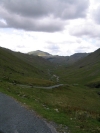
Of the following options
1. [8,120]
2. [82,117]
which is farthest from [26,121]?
[82,117]

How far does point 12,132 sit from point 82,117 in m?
10.4

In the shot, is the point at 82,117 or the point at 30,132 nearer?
the point at 30,132

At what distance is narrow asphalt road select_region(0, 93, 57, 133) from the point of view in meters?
21.1

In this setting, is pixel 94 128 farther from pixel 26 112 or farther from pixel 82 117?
pixel 26 112

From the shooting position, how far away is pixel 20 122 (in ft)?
76.9

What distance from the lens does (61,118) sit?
2625 centimetres

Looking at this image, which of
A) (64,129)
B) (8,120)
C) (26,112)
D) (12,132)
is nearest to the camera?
(12,132)

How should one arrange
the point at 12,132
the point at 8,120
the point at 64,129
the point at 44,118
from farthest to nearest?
the point at 44,118 → the point at 8,120 → the point at 64,129 → the point at 12,132

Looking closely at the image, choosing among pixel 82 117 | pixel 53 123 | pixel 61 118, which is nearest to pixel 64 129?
pixel 53 123

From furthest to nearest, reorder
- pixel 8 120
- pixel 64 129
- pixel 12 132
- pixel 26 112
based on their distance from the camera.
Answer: pixel 26 112
pixel 8 120
pixel 64 129
pixel 12 132

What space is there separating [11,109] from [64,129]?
9.32 meters

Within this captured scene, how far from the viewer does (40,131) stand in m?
21.0

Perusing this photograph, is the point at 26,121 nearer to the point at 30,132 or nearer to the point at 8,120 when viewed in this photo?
the point at 8,120

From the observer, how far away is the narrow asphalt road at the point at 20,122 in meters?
21.1
